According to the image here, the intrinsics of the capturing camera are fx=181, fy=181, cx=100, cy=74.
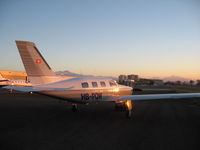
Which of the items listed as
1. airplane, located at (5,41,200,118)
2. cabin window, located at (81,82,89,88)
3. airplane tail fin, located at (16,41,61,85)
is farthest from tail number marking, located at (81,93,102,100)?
airplane tail fin, located at (16,41,61,85)

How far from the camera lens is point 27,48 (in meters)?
11.8

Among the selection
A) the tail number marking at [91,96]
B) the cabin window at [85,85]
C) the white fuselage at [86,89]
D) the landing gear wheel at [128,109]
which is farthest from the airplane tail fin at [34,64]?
the landing gear wheel at [128,109]

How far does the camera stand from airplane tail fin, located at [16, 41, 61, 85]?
38.4 ft

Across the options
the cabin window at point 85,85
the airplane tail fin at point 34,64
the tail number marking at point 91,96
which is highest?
the airplane tail fin at point 34,64

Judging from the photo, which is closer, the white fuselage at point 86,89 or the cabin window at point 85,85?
the white fuselage at point 86,89

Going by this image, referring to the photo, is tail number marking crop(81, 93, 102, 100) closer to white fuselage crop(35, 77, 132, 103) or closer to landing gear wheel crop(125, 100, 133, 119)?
white fuselage crop(35, 77, 132, 103)

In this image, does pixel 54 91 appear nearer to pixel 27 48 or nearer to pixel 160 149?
pixel 27 48

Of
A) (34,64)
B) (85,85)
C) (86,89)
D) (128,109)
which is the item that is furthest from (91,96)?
(34,64)

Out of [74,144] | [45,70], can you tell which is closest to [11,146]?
[74,144]

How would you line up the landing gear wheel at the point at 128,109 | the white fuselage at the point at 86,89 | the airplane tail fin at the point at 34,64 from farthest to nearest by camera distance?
the landing gear wheel at the point at 128,109 → the white fuselage at the point at 86,89 → the airplane tail fin at the point at 34,64

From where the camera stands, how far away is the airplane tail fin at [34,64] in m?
11.7

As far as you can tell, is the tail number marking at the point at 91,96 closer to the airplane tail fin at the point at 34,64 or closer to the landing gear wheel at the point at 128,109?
the landing gear wheel at the point at 128,109

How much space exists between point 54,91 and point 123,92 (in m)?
6.38

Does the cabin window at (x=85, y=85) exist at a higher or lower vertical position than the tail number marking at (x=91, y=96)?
higher
